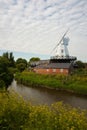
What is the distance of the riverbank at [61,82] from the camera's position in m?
52.9

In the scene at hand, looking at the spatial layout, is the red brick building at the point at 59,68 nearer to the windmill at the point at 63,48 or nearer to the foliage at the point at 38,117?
the windmill at the point at 63,48

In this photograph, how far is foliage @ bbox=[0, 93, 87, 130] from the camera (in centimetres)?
1150

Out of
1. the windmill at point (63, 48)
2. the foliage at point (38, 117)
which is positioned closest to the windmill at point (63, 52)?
the windmill at point (63, 48)

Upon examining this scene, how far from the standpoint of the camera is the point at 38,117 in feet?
43.2

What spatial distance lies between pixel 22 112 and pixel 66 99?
30190mm

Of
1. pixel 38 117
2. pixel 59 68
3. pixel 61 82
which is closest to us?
pixel 38 117

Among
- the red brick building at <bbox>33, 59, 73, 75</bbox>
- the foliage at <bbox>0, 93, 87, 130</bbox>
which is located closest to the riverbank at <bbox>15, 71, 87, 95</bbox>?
the red brick building at <bbox>33, 59, 73, 75</bbox>

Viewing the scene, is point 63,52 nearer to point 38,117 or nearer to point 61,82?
point 61,82

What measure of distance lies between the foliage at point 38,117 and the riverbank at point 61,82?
3608 cm

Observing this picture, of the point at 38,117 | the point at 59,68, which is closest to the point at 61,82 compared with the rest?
the point at 59,68

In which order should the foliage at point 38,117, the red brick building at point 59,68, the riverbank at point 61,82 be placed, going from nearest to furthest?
1. the foliage at point 38,117
2. the riverbank at point 61,82
3. the red brick building at point 59,68

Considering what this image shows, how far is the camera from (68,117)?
38.8ft

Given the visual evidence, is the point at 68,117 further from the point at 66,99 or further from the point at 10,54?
the point at 10,54

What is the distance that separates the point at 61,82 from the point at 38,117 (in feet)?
153
